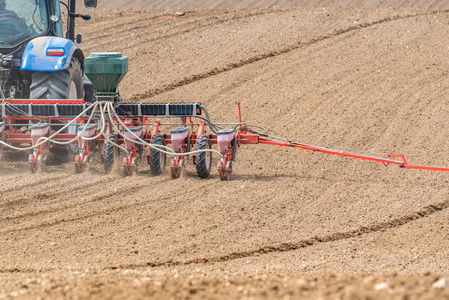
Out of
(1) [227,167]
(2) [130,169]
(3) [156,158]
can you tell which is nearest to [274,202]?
(1) [227,167]

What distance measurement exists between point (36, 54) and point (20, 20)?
85 cm

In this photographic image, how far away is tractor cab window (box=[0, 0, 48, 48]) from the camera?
28.7ft

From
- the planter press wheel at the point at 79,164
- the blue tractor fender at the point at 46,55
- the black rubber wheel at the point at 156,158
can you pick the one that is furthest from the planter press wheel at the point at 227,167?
the blue tractor fender at the point at 46,55

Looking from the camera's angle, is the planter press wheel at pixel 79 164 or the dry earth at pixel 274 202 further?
the planter press wheel at pixel 79 164

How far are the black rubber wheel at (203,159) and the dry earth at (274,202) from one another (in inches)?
6.4

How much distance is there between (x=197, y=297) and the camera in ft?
11.5

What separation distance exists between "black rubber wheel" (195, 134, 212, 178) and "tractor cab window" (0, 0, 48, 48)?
2924 mm

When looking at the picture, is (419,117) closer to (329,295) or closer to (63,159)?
(63,159)

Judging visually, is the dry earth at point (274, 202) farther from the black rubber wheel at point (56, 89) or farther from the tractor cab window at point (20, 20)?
the tractor cab window at point (20, 20)

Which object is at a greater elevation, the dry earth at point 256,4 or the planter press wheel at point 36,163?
the dry earth at point 256,4

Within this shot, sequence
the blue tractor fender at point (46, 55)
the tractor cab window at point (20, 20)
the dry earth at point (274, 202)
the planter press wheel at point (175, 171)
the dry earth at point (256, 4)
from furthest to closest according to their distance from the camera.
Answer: the dry earth at point (256, 4) → the tractor cab window at point (20, 20) → the blue tractor fender at point (46, 55) → the planter press wheel at point (175, 171) → the dry earth at point (274, 202)

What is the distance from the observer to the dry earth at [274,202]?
13.3ft

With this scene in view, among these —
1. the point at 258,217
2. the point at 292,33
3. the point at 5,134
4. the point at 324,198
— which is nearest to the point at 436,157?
the point at 324,198

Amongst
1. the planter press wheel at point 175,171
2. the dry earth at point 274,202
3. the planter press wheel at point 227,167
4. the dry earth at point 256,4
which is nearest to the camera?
the dry earth at point 274,202
